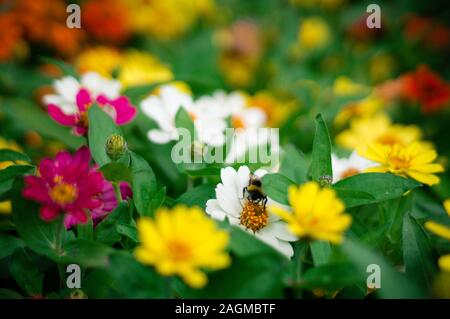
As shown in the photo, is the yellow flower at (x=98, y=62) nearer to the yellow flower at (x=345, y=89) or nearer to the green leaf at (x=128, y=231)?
the yellow flower at (x=345, y=89)

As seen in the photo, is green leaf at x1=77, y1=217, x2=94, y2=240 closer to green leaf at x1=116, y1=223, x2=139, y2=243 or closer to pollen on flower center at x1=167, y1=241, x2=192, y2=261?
green leaf at x1=116, y1=223, x2=139, y2=243

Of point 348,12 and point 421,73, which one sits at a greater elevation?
point 348,12

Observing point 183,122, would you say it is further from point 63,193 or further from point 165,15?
point 165,15

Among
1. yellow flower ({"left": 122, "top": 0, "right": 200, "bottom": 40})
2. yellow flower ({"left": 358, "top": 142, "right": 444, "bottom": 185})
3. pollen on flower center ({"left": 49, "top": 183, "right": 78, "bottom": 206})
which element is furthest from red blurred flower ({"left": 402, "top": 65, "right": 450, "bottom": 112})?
pollen on flower center ({"left": 49, "top": 183, "right": 78, "bottom": 206})

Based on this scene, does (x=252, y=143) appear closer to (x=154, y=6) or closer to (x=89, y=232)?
(x=89, y=232)
